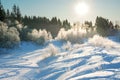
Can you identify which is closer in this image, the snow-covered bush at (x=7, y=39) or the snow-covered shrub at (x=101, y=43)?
A: the snow-covered shrub at (x=101, y=43)

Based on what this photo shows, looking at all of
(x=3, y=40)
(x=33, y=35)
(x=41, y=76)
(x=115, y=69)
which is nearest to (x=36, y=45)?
(x=33, y=35)

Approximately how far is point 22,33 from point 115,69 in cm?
3236

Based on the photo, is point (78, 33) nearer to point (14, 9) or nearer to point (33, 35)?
point (33, 35)

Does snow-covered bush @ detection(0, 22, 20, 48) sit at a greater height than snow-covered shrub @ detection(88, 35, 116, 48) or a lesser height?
greater

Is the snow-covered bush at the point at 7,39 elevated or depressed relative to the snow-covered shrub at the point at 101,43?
elevated

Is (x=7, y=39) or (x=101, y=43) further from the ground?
(x=7, y=39)

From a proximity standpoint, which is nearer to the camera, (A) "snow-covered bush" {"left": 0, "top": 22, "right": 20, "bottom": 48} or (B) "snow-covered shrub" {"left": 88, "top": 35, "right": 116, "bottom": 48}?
(B) "snow-covered shrub" {"left": 88, "top": 35, "right": 116, "bottom": 48}

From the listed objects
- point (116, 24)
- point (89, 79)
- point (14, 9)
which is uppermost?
point (14, 9)

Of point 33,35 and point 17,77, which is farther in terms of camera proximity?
point 33,35

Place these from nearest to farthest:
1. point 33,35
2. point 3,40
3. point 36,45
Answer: point 3,40 → point 36,45 → point 33,35

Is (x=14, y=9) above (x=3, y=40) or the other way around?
above

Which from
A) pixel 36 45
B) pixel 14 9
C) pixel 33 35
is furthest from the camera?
pixel 14 9

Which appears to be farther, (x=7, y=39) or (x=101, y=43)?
(x=7, y=39)

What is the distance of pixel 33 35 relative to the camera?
138 feet
